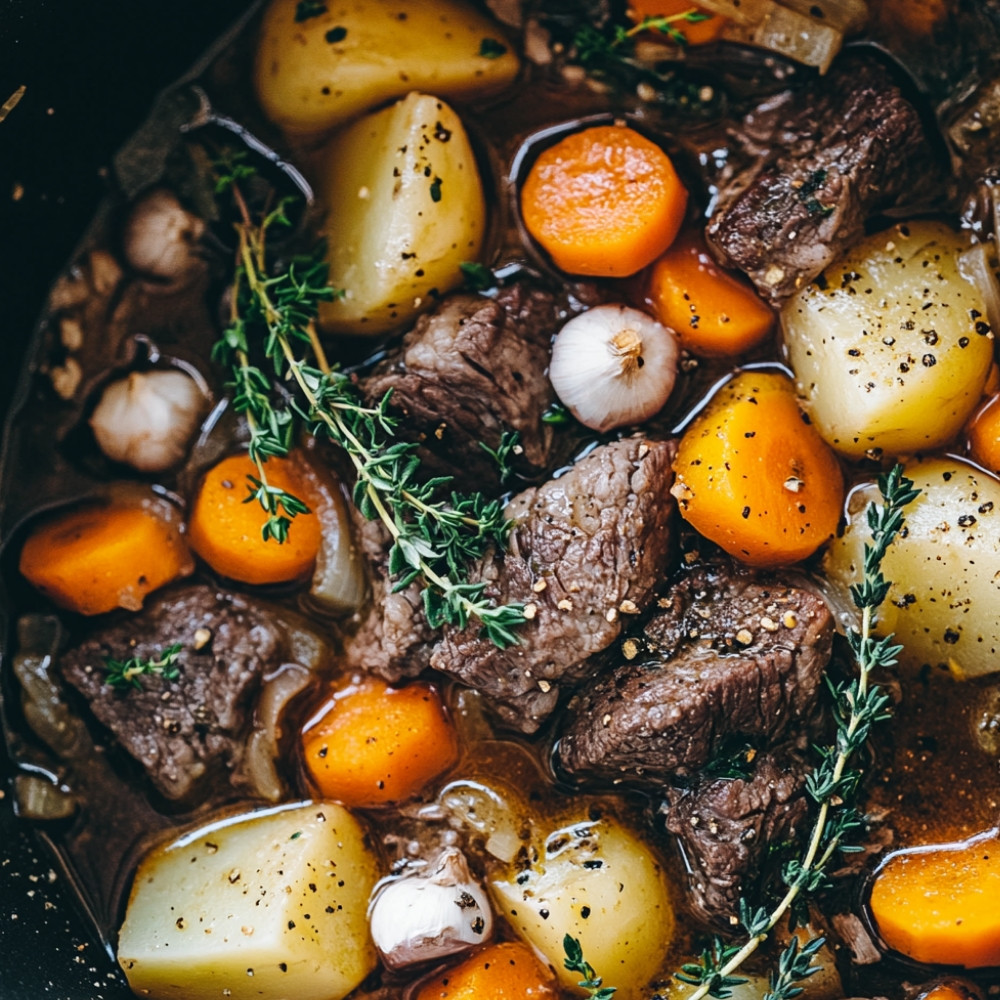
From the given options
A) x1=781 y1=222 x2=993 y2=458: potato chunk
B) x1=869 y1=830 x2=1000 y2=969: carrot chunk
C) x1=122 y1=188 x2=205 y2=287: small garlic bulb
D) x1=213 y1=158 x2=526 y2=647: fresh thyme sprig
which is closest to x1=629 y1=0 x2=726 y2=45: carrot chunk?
x1=781 y1=222 x2=993 y2=458: potato chunk

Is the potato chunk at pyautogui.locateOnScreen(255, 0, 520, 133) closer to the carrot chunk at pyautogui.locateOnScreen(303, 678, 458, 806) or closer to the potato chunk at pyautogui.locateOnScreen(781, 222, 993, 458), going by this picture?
the potato chunk at pyautogui.locateOnScreen(781, 222, 993, 458)

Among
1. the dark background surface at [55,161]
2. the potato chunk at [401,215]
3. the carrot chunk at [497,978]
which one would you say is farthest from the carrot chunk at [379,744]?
the potato chunk at [401,215]

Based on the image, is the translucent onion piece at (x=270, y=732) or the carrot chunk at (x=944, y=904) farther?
the translucent onion piece at (x=270, y=732)

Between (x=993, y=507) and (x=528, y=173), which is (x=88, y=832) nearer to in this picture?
(x=528, y=173)

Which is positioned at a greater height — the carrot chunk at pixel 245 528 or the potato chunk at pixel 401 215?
the potato chunk at pixel 401 215

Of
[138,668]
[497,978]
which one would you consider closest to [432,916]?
[497,978]

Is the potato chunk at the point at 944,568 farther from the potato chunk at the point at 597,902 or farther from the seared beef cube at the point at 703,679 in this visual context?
the potato chunk at the point at 597,902

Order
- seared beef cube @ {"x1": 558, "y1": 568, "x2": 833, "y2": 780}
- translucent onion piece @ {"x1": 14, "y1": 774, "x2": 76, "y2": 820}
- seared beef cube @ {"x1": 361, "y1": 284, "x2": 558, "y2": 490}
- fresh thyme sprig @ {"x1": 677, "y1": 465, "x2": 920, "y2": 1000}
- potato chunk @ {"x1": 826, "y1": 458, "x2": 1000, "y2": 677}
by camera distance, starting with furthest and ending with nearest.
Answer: translucent onion piece @ {"x1": 14, "y1": 774, "x2": 76, "y2": 820} → seared beef cube @ {"x1": 361, "y1": 284, "x2": 558, "y2": 490} → potato chunk @ {"x1": 826, "y1": 458, "x2": 1000, "y2": 677} → seared beef cube @ {"x1": 558, "y1": 568, "x2": 833, "y2": 780} → fresh thyme sprig @ {"x1": 677, "y1": 465, "x2": 920, "y2": 1000}
